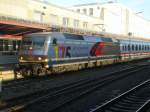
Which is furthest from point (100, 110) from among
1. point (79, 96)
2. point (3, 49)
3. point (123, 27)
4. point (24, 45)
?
point (123, 27)

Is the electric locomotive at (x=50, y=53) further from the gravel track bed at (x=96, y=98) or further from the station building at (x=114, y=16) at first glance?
the station building at (x=114, y=16)

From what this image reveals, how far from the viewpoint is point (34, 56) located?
70.2ft

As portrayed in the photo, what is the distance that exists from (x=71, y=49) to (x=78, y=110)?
1279 cm

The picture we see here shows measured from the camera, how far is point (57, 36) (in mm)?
22281

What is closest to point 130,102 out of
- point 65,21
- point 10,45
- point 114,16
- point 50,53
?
point 50,53

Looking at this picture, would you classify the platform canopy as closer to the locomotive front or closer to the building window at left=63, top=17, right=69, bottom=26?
the locomotive front

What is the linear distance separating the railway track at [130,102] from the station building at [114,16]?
67.6 metres

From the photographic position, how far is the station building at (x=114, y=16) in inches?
3503

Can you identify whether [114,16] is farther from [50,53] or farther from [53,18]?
[50,53]

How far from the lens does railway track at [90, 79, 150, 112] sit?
11.7 metres

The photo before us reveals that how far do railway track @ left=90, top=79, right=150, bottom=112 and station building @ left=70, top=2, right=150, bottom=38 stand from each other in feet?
222

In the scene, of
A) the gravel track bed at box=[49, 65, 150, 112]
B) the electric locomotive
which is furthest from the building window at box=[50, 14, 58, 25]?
the gravel track bed at box=[49, 65, 150, 112]

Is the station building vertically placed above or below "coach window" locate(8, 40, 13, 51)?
above

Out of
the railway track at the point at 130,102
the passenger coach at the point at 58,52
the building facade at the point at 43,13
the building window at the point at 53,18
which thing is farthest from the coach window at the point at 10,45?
the building window at the point at 53,18
